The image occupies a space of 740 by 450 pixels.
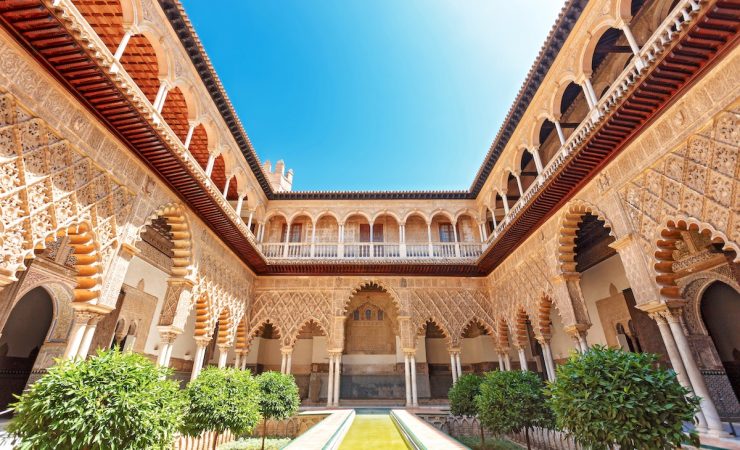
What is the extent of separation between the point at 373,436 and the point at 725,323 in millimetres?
7404

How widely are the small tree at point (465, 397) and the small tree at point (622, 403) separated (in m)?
3.94

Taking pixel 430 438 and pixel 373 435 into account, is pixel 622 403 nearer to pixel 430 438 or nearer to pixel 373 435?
pixel 430 438

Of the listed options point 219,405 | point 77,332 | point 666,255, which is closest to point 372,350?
point 219,405

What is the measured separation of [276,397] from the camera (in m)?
7.61

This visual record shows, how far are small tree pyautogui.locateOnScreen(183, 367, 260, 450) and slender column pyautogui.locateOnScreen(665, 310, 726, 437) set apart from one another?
6644 millimetres

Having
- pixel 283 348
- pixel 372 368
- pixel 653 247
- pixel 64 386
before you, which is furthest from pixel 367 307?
pixel 64 386

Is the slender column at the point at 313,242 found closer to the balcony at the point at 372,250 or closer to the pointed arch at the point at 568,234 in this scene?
the balcony at the point at 372,250

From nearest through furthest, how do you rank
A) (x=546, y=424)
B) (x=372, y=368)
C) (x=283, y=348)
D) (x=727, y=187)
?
(x=727, y=187), (x=546, y=424), (x=283, y=348), (x=372, y=368)

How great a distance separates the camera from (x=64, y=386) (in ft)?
10.8

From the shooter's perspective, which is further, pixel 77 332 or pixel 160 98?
pixel 160 98

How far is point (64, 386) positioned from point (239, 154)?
7356mm

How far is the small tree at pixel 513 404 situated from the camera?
5879 mm

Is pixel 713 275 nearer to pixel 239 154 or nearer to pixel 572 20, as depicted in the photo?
pixel 572 20

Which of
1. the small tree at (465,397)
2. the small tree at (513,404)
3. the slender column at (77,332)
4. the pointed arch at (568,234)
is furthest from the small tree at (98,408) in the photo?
the pointed arch at (568,234)
